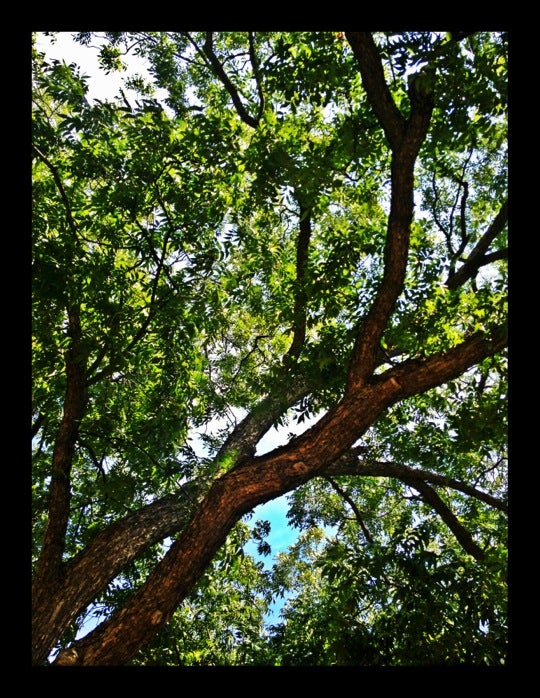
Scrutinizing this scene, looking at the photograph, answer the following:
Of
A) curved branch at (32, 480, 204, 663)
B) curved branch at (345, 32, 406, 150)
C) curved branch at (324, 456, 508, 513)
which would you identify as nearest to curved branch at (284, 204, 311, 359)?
curved branch at (324, 456, 508, 513)

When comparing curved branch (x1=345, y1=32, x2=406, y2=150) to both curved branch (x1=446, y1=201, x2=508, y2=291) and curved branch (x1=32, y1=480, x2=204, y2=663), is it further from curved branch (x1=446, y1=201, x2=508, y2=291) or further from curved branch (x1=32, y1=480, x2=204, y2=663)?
curved branch (x1=32, y1=480, x2=204, y2=663)

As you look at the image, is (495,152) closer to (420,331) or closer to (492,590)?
(420,331)

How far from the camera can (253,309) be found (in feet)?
21.7

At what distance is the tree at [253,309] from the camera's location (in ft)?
12.5

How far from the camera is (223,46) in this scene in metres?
6.47

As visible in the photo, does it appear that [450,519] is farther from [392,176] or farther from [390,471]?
[392,176]

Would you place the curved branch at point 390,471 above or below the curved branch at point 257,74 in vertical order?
below

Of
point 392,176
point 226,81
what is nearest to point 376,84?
point 392,176

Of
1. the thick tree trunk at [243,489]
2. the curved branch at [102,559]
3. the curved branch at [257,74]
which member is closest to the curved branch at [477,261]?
the thick tree trunk at [243,489]

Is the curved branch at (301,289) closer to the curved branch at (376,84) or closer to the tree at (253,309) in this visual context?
the tree at (253,309)
